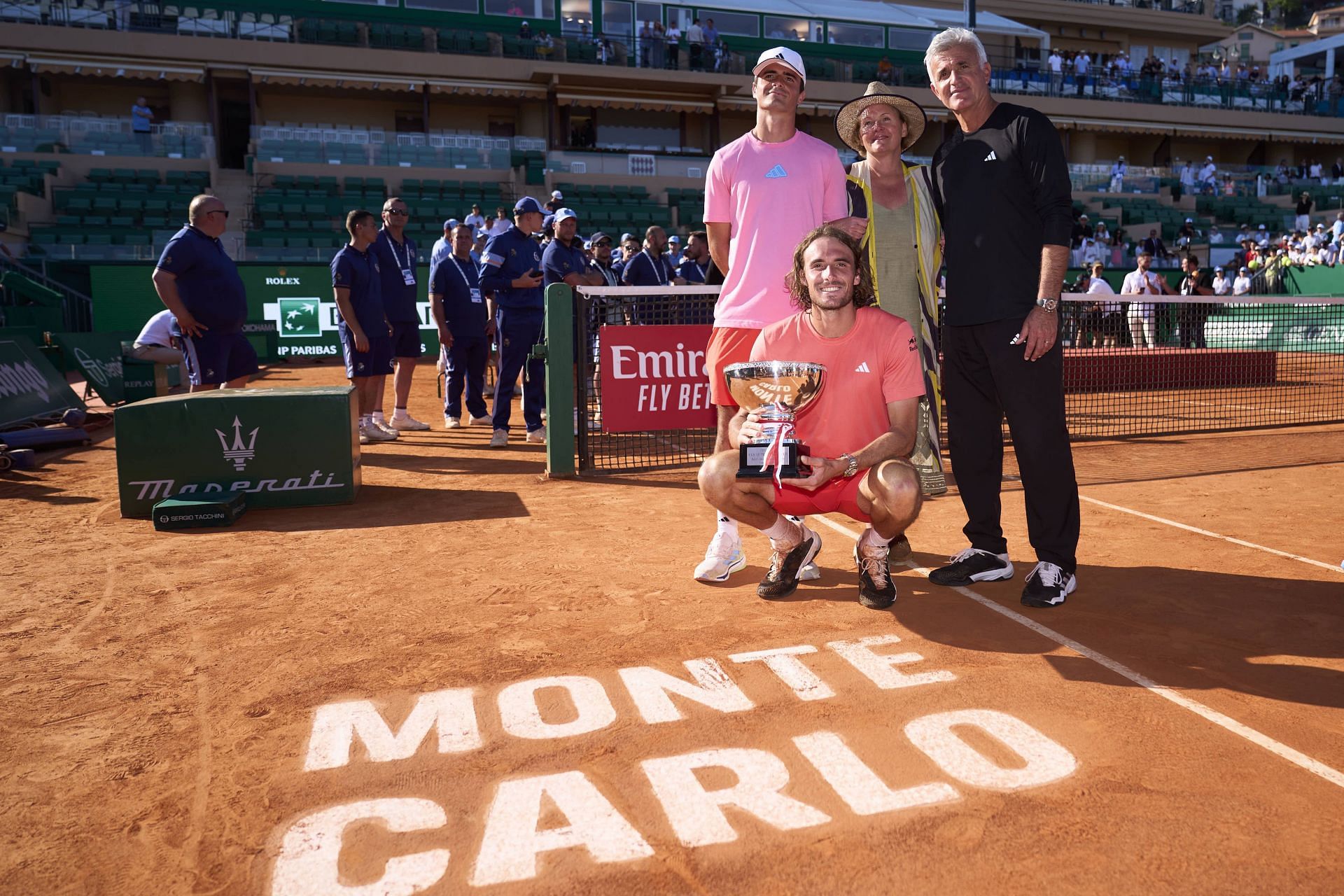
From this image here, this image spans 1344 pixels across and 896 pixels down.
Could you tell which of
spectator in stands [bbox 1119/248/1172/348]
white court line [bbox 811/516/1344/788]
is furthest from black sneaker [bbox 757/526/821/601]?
spectator in stands [bbox 1119/248/1172/348]

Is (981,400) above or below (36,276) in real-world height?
below

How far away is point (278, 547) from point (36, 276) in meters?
16.9

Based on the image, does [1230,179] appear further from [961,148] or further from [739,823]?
[739,823]

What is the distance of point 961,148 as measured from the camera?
4.26 metres

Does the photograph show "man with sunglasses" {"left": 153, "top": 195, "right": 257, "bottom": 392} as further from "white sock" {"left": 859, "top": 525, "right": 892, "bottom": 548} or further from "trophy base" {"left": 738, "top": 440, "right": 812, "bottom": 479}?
"white sock" {"left": 859, "top": 525, "right": 892, "bottom": 548}

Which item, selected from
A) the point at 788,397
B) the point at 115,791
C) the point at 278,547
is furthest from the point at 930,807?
the point at 278,547

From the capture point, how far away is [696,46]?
123ft

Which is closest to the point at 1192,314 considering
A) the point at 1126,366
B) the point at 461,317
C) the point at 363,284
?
the point at 1126,366

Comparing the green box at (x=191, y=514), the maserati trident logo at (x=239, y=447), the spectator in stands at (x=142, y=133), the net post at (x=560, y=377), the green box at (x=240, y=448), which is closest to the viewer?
the green box at (x=191, y=514)

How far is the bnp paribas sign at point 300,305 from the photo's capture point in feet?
62.4

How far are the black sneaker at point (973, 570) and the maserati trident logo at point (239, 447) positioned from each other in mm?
4380

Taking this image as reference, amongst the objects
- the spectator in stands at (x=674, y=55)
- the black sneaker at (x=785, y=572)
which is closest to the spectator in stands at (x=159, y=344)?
the black sneaker at (x=785, y=572)

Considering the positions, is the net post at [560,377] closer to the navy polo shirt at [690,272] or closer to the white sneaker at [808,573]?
the white sneaker at [808,573]

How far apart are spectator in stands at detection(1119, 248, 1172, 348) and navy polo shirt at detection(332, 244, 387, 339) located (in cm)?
1110
